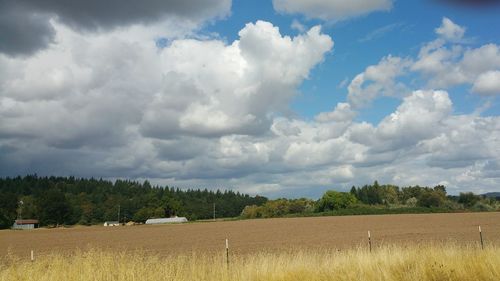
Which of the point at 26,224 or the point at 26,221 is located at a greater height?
the point at 26,221

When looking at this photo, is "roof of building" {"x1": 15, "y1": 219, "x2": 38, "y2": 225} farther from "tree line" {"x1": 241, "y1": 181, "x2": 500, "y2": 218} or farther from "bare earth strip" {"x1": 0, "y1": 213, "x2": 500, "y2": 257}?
"bare earth strip" {"x1": 0, "y1": 213, "x2": 500, "y2": 257}

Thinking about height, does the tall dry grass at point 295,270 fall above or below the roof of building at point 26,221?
below

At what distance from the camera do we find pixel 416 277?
1186 centimetres

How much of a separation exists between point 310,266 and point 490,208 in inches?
5593

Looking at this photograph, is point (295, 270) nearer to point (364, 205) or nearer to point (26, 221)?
point (364, 205)

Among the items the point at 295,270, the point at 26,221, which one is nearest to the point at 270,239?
the point at 295,270

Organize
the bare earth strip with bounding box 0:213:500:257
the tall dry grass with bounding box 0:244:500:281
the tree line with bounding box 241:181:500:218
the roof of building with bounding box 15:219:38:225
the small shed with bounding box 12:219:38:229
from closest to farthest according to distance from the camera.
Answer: the tall dry grass with bounding box 0:244:500:281 < the bare earth strip with bounding box 0:213:500:257 < the tree line with bounding box 241:181:500:218 < the small shed with bounding box 12:219:38:229 < the roof of building with bounding box 15:219:38:225

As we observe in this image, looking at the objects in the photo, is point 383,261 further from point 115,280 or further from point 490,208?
point 490,208

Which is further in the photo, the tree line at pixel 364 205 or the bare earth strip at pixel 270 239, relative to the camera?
the tree line at pixel 364 205

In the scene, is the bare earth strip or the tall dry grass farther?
the bare earth strip

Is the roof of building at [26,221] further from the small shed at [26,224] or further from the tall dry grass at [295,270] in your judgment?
the tall dry grass at [295,270]

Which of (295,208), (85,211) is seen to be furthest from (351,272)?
(85,211)

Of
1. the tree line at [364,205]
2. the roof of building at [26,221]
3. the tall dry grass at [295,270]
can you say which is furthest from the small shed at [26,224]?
the tall dry grass at [295,270]

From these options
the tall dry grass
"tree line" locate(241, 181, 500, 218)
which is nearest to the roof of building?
"tree line" locate(241, 181, 500, 218)
